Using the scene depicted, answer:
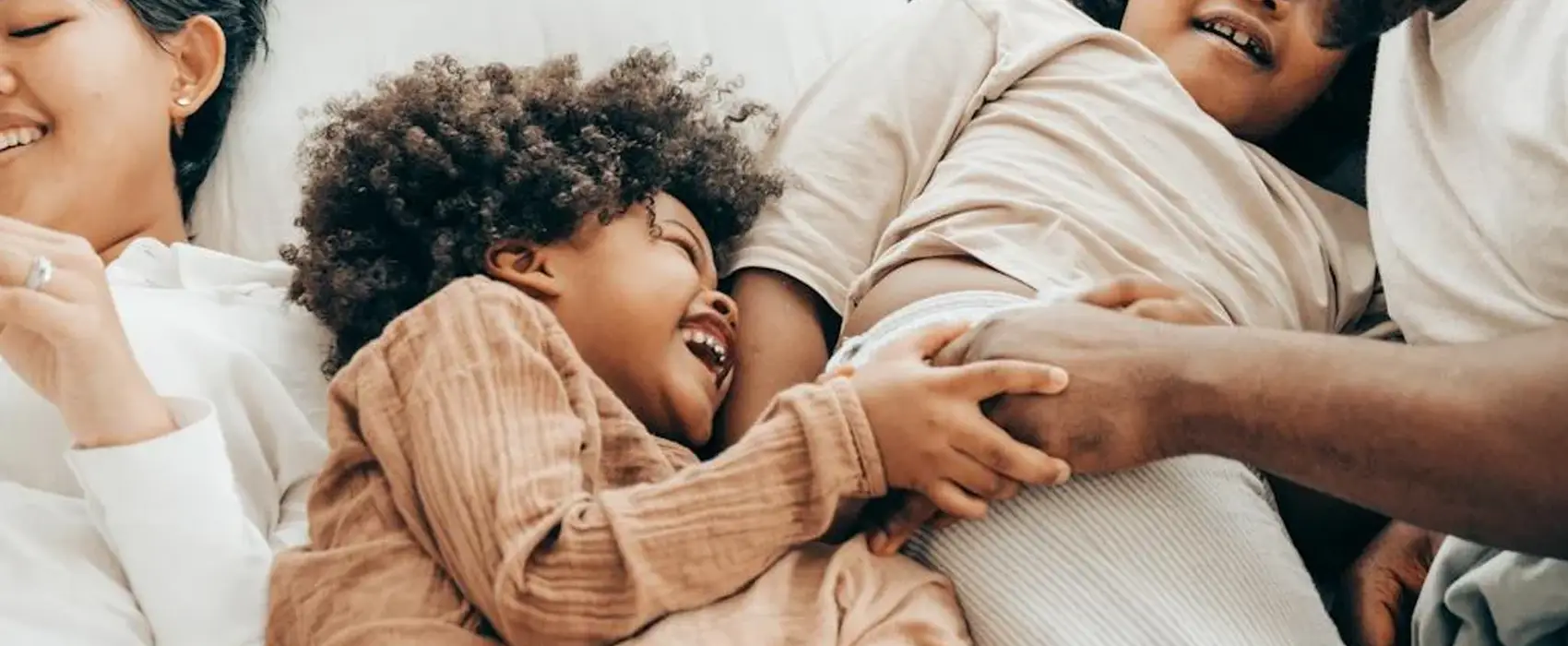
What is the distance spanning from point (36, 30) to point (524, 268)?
1.95ft

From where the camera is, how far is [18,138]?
4.26 feet

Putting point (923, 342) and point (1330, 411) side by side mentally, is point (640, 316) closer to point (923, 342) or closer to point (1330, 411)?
point (923, 342)

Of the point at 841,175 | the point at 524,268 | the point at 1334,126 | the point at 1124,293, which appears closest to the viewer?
the point at 1124,293

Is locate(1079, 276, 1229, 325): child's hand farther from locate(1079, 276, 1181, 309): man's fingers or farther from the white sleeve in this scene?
the white sleeve

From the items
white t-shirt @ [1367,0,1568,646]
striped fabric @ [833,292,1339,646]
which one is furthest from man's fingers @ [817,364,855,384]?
white t-shirt @ [1367,0,1568,646]

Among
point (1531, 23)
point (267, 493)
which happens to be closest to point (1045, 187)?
point (1531, 23)

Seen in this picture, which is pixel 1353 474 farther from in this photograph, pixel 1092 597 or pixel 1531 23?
pixel 1531 23

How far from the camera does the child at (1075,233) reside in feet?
2.91

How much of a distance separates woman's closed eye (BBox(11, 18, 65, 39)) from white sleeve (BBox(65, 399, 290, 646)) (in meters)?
0.55

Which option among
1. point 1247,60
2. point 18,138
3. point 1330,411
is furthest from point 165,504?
point 1247,60

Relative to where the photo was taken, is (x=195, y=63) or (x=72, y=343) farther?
(x=195, y=63)

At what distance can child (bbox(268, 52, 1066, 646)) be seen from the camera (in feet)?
2.79

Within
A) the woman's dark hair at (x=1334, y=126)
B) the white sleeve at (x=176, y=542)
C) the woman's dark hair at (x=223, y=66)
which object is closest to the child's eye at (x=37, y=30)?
the woman's dark hair at (x=223, y=66)

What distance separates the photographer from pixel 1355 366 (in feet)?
2.68
